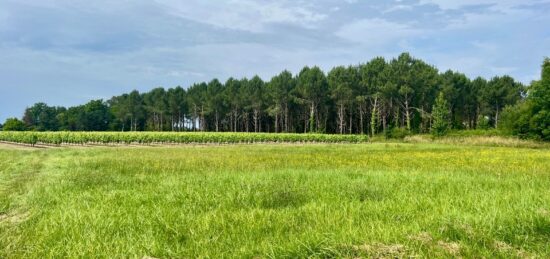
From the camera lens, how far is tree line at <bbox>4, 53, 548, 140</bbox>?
92.6 meters

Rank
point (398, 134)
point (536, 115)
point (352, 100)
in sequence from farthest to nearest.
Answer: point (352, 100) < point (398, 134) < point (536, 115)

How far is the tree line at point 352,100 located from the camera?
304ft

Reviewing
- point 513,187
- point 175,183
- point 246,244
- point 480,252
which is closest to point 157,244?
point 246,244

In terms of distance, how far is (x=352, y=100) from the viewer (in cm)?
9756

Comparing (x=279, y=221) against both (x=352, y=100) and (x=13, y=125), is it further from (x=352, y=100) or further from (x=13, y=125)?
(x=13, y=125)

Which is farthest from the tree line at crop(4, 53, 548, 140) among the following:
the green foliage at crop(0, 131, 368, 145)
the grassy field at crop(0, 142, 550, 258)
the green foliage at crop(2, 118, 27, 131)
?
the grassy field at crop(0, 142, 550, 258)

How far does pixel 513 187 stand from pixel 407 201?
3.81m

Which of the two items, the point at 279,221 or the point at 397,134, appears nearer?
the point at 279,221

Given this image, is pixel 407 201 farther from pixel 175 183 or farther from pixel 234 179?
pixel 175 183

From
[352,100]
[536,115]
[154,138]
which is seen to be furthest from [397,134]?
[154,138]

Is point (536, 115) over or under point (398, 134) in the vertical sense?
over

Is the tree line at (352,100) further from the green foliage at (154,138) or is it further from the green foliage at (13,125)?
the green foliage at (154,138)

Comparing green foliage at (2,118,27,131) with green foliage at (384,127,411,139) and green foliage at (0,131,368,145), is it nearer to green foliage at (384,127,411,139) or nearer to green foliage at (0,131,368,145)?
green foliage at (0,131,368,145)

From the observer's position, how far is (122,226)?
6738 millimetres
